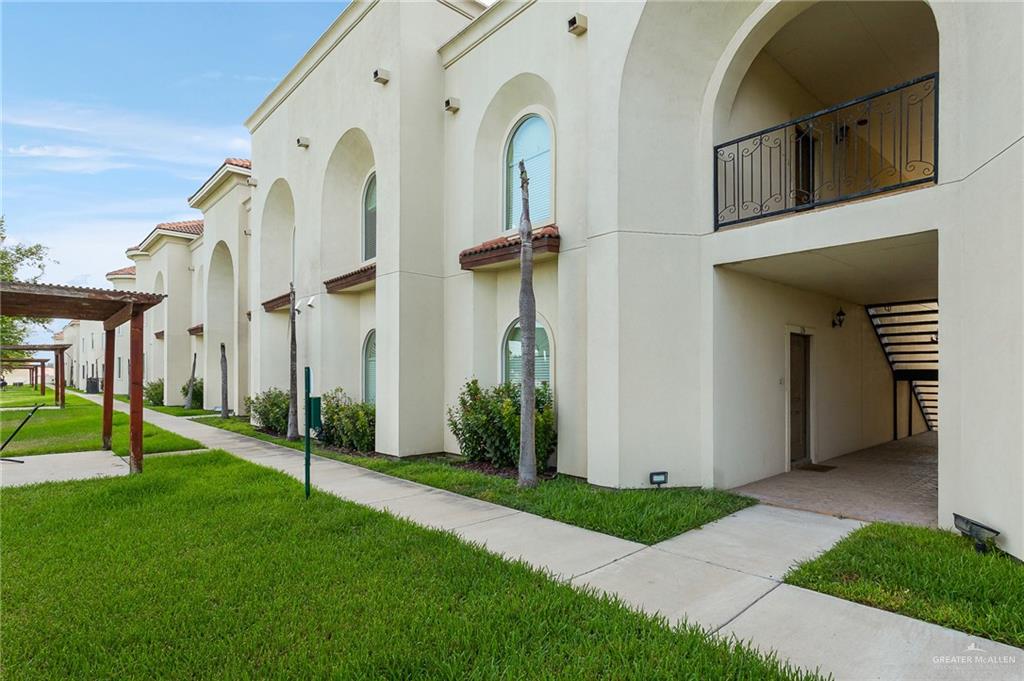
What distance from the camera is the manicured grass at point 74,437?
11461mm

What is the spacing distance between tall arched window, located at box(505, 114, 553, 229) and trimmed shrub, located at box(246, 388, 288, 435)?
27.9ft

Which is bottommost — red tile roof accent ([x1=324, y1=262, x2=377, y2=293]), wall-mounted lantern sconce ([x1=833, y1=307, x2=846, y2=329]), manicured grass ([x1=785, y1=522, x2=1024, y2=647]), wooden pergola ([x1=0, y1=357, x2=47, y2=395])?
manicured grass ([x1=785, y1=522, x2=1024, y2=647])

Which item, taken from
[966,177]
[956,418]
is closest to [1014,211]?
[966,177]

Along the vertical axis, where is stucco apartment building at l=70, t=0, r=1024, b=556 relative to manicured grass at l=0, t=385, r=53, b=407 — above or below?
above

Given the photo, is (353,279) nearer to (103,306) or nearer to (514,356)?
(514,356)

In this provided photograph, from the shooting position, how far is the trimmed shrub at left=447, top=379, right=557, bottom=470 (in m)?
8.22

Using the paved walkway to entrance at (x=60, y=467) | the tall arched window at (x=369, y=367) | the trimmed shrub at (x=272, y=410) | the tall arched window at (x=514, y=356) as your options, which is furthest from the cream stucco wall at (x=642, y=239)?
the paved walkway to entrance at (x=60, y=467)

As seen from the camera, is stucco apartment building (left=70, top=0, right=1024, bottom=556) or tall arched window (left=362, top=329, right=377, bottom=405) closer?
stucco apartment building (left=70, top=0, right=1024, bottom=556)

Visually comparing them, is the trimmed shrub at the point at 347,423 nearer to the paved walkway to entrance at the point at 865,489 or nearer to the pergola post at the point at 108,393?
the pergola post at the point at 108,393

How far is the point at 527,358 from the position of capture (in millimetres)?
7547

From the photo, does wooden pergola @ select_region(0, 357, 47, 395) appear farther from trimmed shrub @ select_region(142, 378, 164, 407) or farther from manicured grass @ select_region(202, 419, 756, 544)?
manicured grass @ select_region(202, 419, 756, 544)

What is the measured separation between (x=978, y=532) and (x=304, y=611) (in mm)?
5732

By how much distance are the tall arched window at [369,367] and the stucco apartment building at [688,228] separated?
0.18 ft

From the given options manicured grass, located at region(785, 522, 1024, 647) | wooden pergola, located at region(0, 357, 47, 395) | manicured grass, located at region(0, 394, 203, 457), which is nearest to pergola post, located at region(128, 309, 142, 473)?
manicured grass, located at region(0, 394, 203, 457)
